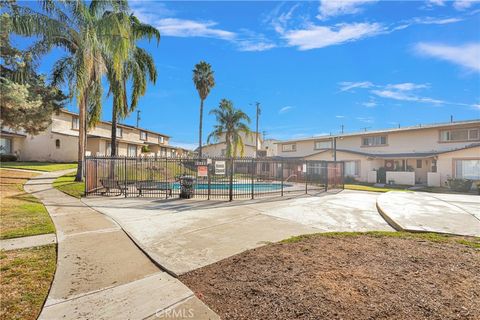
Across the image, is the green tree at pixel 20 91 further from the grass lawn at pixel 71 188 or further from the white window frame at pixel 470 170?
the white window frame at pixel 470 170

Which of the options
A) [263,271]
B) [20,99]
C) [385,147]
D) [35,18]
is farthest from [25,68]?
[385,147]

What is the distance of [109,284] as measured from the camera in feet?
13.3

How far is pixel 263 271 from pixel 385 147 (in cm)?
2989

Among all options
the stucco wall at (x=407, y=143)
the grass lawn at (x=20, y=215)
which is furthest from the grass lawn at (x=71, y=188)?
the stucco wall at (x=407, y=143)

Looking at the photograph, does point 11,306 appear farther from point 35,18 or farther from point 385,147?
point 385,147

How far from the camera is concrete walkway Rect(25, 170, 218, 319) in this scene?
3.35m

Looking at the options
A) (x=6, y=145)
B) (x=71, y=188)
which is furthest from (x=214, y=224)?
(x=6, y=145)

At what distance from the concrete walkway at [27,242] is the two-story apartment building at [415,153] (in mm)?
28373

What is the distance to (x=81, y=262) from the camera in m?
4.91

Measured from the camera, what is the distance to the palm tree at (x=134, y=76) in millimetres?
18891

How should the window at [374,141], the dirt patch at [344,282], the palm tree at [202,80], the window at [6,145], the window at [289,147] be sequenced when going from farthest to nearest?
the window at [289,147], the palm tree at [202,80], the window at [374,141], the window at [6,145], the dirt patch at [344,282]

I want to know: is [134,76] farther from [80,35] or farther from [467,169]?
[467,169]

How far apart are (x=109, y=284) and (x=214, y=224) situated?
4.24 meters

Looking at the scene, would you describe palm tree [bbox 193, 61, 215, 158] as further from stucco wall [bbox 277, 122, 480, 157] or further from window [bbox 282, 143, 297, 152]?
stucco wall [bbox 277, 122, 480, 157]
